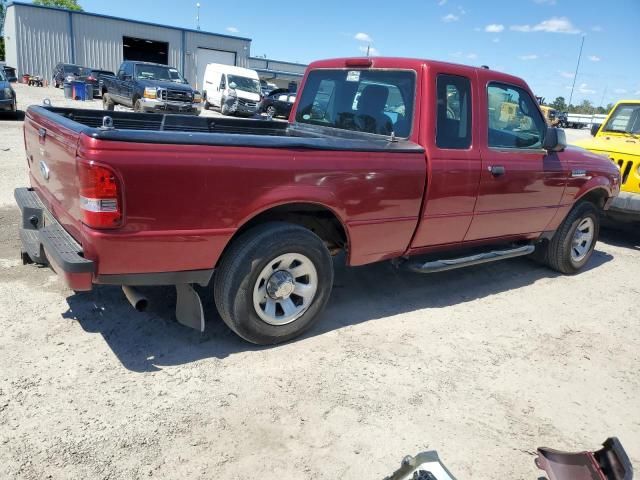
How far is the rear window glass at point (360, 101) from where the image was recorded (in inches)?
165

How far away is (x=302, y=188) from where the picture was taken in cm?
334

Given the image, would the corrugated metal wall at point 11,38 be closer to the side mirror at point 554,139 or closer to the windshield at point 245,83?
the windshield at point 245,83

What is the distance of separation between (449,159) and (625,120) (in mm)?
5698

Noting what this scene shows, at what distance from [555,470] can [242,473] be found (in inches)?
59.0

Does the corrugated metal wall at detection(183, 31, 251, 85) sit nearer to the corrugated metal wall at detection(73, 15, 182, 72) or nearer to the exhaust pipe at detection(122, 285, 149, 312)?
the corrugated metal wall at detection(73, 15, 182, 72)

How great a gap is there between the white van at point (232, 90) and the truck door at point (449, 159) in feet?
67.7

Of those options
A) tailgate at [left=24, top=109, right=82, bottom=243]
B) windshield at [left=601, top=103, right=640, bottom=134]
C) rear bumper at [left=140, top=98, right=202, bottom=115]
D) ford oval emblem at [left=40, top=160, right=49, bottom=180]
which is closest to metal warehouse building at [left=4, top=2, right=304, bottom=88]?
rear bumper at [left=140, top=98, right=202, bottom=115]

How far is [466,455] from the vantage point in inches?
107

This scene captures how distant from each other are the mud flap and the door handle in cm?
271

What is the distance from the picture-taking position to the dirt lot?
256cm

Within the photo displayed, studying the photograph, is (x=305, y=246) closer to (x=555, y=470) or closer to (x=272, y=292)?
(x=272, y=292)

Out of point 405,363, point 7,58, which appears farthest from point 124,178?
point 7,58

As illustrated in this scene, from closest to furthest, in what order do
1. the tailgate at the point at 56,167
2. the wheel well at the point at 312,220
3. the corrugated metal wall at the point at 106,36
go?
the tailgate at the point at 56,167 → the wheel well at the point at 312,220 → the corrugated metal wall at the point at 106,36

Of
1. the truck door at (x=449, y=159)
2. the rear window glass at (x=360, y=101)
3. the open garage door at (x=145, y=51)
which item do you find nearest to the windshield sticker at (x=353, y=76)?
the rear window glass at (x=360, y=101)
